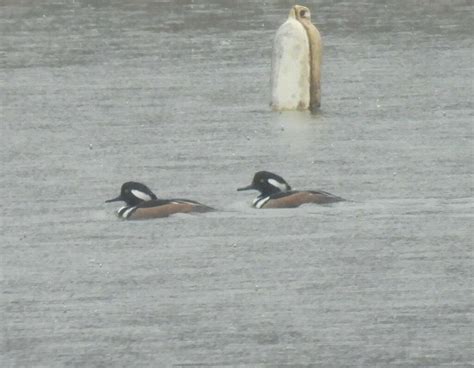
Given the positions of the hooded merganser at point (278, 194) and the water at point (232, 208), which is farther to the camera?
the hooded merganser at point (278, 194)

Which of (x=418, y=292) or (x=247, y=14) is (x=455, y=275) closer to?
(x=418, y=292)

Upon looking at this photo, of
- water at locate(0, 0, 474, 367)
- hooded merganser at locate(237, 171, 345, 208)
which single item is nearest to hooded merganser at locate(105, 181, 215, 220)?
water at locate(0, 0, 474, 367)

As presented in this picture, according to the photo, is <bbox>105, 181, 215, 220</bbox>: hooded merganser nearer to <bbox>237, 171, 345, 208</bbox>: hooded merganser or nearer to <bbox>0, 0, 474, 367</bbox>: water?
<bbox>0, 0, 474, 367</bbox>: water

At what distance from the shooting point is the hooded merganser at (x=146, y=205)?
17125 mm

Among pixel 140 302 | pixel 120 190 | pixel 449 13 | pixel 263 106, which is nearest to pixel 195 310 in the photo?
pixel 140 302

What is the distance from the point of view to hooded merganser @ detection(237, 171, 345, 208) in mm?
17312

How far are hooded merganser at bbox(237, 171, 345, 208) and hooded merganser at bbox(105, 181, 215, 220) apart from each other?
508mm

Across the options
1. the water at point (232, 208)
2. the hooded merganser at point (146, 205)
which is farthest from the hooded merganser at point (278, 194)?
the hooded merganser at point (146, 205)

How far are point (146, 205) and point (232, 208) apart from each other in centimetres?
79

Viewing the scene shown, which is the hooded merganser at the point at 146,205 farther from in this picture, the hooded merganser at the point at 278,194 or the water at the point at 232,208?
the hooded merganser at the point at 278,194

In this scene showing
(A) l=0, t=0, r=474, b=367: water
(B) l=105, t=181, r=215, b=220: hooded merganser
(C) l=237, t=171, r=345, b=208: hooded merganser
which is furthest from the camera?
(C) l=237, t=171, r=345, b=208: hooded merganser

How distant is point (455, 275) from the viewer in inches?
582

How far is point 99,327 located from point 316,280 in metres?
1.94

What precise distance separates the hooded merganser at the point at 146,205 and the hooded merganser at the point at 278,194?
1.67ft
